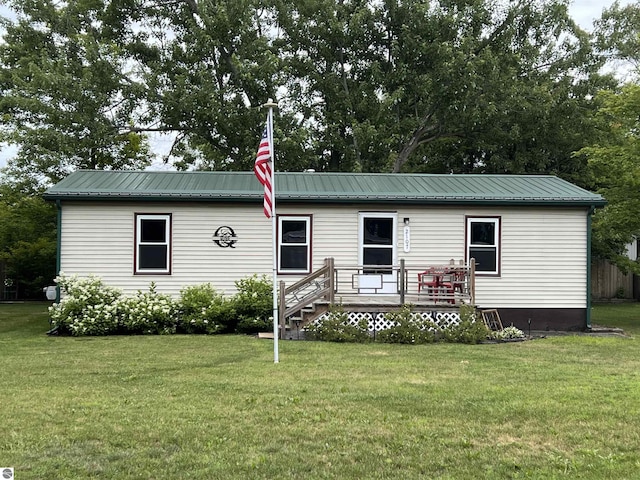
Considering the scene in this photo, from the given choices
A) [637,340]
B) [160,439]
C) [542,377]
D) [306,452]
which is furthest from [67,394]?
[637,340]

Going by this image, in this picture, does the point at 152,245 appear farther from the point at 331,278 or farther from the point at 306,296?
the point at 331,278

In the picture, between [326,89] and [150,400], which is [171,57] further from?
[150,400]

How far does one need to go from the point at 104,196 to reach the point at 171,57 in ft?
37.5

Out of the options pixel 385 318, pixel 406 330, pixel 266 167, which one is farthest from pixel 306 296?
pixel 266 167

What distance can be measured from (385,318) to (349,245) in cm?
247

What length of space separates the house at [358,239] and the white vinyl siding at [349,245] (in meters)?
0.02

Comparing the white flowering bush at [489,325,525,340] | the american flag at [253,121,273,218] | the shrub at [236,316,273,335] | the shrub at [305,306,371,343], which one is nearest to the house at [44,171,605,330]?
the shrub at [236,316,273,335]

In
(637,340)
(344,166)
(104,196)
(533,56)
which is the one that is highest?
(533,56)

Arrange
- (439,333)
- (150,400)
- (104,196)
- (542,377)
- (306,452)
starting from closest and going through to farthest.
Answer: (306,452)
(150,400)
(542,377)
(439,333)
(104,196)

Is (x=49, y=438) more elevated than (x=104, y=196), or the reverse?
(x=104, y=196)

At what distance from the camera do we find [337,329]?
11.0 metres

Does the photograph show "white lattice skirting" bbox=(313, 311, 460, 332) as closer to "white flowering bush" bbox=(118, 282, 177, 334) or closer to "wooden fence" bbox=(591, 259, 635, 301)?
"white flowering bush" bbox=(118, 282, 177, 334)

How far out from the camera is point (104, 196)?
12.6m

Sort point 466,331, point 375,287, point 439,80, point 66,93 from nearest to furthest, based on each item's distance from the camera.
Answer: point 466,331 → point 375,287 → point 66,93 → point 439,80
